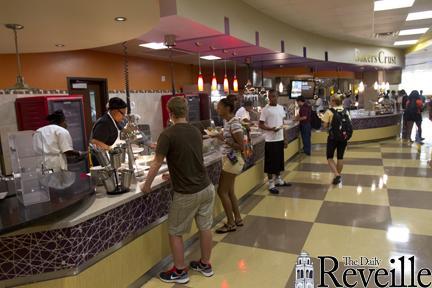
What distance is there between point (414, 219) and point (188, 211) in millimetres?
2982

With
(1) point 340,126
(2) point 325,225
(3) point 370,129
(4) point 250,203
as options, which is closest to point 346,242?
(2) point 325,225

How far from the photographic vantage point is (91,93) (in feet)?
22.4

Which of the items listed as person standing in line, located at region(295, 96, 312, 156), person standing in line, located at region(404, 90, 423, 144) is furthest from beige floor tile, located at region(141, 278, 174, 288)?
person standing in line, located at region(404, 90, 423, 144)

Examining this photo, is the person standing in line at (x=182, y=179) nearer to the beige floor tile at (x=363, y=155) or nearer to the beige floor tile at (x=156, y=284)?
the beige floor tile at (x=156, y=284)

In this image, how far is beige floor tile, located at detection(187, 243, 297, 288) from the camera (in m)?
2.82

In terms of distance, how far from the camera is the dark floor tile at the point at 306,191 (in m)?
5.12

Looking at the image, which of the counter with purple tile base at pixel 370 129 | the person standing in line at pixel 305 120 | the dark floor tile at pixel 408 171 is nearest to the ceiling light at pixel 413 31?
the counter with purple tile base at pixel 370 129

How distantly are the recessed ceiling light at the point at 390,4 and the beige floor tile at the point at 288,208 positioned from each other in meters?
4.34

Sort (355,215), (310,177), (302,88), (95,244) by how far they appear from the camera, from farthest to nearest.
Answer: (302,88) → (310,177) → (355,215) → (95,244)

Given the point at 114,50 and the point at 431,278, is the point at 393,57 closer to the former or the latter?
the point at 114,50

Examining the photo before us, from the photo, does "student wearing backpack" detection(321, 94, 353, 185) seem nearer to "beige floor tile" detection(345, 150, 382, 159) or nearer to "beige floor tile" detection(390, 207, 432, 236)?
"beige floor tile" detection(390, 207, 432, 236)

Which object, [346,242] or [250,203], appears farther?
[250,203]

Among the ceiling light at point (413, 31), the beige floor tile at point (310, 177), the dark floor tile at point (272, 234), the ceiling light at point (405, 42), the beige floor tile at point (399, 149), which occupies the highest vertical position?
the ceiling light at point (405, 42)

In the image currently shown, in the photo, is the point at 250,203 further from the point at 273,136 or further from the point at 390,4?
the point at 390,4
